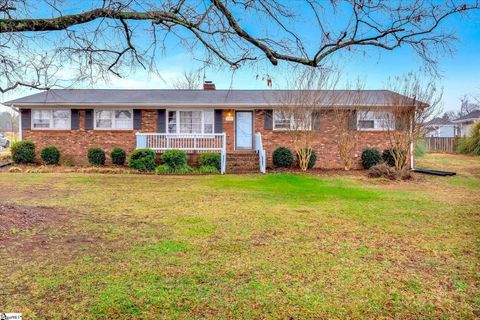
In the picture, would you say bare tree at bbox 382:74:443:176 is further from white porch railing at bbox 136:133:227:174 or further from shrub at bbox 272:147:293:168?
white porch railing at bbox 136:133:227:174

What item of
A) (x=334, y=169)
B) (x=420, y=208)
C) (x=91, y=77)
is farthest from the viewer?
(x=334, y=169)

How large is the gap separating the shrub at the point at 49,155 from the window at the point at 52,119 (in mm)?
1296

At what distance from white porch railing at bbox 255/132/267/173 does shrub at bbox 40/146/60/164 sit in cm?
938

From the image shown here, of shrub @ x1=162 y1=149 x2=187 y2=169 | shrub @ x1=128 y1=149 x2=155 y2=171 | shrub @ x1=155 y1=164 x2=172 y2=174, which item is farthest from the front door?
shrub @ x1=128 y1=149 x2=155 y2=171

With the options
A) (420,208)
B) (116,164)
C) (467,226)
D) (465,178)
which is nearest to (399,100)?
(465,178)

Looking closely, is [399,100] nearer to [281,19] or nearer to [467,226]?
[467,226]

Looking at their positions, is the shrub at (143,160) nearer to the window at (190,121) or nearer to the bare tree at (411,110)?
the window at (190,121)

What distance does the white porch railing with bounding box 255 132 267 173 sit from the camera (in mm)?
14039

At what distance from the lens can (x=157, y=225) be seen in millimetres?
5668

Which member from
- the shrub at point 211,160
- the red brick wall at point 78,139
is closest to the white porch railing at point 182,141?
the shrub at point 211,160

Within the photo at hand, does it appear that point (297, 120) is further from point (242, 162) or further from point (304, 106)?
point (242, 162)

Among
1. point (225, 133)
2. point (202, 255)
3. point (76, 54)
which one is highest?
point (76, 54)

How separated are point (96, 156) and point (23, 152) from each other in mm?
3388

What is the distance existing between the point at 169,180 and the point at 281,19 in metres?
7.86
